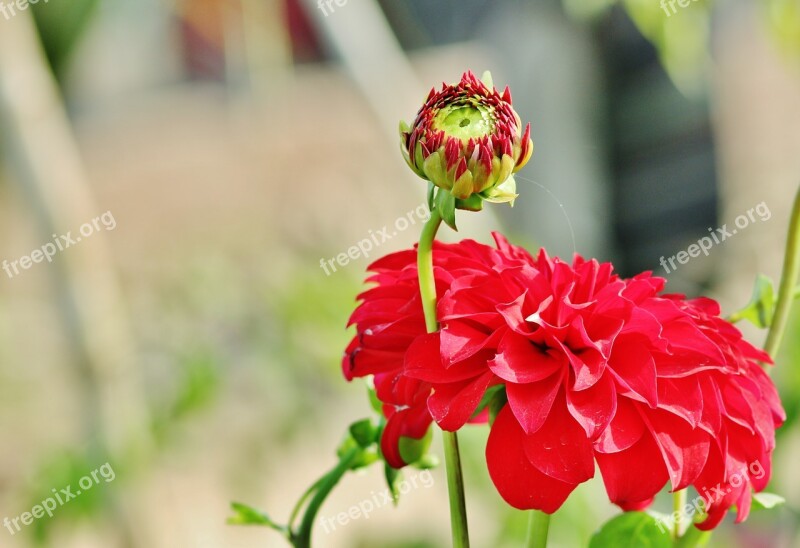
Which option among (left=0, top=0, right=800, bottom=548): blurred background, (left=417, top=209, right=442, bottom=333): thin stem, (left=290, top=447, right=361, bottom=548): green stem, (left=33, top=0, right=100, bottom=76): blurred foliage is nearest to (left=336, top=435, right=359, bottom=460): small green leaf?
(left=290, top=447, right=361, bottom=548): green stem

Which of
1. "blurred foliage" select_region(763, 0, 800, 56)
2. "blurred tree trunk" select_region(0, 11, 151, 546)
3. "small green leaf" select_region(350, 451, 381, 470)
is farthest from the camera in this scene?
"blurred tree trunk" select_region(0, 11, 151, 546)

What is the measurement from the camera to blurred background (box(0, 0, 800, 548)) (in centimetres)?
100

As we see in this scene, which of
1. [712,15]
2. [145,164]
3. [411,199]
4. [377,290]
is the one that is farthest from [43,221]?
[145,164]

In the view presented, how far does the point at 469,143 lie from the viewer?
0.25m

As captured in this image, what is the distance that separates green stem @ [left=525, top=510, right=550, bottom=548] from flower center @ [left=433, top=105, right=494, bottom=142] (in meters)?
0.12

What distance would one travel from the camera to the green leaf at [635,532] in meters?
0.32

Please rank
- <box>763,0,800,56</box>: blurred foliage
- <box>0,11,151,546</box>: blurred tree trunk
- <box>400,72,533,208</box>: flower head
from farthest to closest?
1. <box>0,11,151,546</box>: blurred tree trunk
2. <box>763,0,800,56</box>: blurred foliage
3. <box>400,72,533,208</box>: flower head

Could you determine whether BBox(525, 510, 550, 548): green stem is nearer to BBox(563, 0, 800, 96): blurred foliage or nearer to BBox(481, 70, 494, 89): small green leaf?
BBox(481, 70, 494, 89): small green leaf

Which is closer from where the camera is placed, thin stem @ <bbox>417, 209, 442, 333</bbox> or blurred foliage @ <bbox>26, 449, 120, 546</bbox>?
thin stem @ <bbox>417, 209, 442, 333</bbox>

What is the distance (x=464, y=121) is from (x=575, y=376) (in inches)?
3.1

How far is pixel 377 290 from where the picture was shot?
0.30 metres

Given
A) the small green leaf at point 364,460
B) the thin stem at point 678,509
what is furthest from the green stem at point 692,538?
the small green leaf at point 364,460

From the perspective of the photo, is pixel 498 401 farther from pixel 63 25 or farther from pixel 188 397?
pixel 63 25

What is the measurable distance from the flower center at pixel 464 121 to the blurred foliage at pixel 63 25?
182 centimetres
